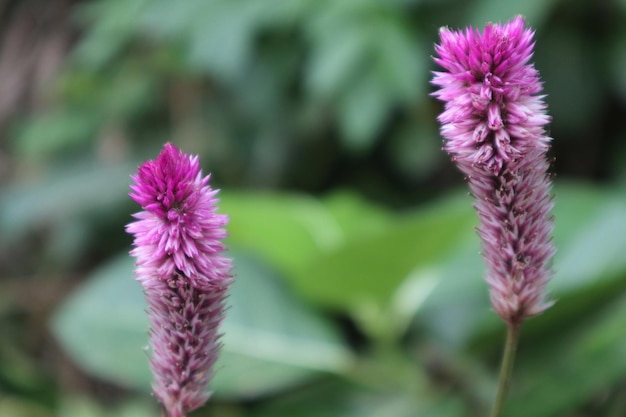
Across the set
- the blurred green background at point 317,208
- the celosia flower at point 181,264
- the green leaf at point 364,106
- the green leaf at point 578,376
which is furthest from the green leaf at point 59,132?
the celosia flower at point 181,264

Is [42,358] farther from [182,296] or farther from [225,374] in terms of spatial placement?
[182,296]

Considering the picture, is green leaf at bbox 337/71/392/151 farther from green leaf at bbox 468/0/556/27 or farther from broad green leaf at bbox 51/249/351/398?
broad green leaf at bbox 51/249/351/398

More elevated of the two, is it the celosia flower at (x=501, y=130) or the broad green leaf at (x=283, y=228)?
the broad green leaf at (x=283, y=228)

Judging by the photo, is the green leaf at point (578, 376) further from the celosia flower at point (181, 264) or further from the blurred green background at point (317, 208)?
the celosia flower at point (181, 264)

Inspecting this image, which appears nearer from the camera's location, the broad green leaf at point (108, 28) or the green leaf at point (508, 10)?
the green leaf at point (508, 10)

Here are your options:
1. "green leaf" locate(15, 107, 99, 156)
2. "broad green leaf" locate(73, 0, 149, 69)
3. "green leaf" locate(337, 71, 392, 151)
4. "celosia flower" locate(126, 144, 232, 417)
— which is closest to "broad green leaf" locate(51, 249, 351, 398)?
"green leaf" locate(337, 71, 392, 151)

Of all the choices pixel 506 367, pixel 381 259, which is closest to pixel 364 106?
pixel 381 259

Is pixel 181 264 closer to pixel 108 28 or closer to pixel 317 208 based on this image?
pixel 317 208

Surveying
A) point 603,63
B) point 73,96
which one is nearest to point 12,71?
point 73,96
